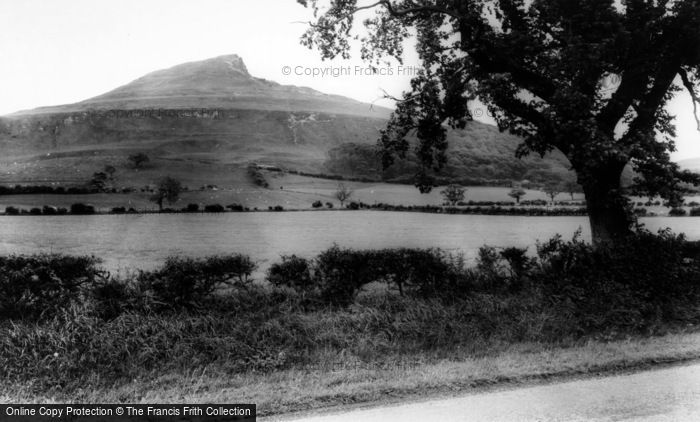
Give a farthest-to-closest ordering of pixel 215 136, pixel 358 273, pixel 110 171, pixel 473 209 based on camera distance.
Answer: pixel 473 209, pixel 215 136, pixel 110 171, pixel 358 273

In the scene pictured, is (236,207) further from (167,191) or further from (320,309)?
(320,309)

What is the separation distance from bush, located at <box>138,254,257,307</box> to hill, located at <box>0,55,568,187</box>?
34.8 ft

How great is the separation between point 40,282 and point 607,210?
14060mm

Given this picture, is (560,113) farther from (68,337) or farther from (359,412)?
(68,337)

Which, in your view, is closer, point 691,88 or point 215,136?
point 691,88

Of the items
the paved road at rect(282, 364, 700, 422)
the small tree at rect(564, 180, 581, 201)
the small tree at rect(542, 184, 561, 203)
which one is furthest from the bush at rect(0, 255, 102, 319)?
the small tree at rect(564, 180, 581, 201)

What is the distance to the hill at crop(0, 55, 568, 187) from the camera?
→ 2045 centimetres

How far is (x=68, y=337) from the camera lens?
859 cm

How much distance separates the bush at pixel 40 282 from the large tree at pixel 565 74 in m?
8.66

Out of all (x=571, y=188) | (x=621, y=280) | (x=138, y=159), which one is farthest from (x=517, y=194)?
(x=138, y=159)

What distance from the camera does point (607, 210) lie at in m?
14.2

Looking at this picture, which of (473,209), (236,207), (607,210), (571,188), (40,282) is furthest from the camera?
(571,188)

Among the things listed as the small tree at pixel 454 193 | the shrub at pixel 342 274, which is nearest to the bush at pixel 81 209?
the shrub at pixel 342 274

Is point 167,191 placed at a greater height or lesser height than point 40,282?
greater
